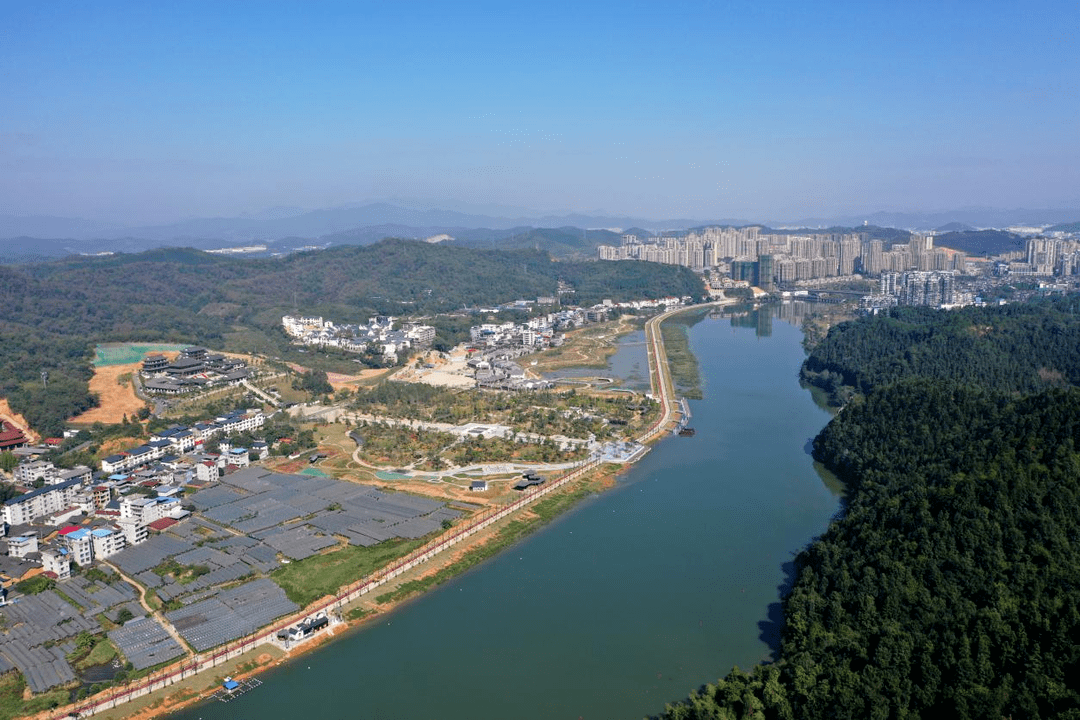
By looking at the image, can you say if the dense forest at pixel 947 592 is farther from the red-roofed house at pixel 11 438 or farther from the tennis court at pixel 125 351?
the tennis court at pixel 125 351

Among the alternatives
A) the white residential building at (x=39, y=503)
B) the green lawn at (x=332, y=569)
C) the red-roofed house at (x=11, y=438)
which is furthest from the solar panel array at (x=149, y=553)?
the red-roofed house at (x=11, y=438)

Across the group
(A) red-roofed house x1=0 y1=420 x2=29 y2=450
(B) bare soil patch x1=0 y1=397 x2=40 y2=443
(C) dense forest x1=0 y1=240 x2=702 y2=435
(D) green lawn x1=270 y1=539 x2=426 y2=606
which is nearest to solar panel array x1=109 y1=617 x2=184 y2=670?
(D) green lawn x1=270 y1=539 x2=426 y2=606

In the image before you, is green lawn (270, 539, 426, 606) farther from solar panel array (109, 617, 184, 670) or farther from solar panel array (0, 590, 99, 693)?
solar panel array (0, 590, 99, 693)

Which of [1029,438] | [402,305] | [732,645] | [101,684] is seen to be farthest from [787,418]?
[402,305]

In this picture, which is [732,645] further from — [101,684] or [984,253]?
[984,253]

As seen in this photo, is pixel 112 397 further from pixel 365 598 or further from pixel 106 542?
pixel 365 598
